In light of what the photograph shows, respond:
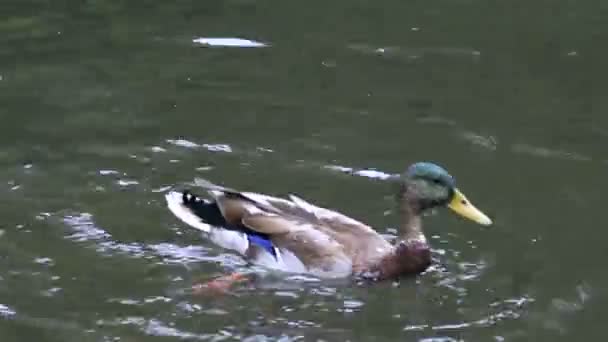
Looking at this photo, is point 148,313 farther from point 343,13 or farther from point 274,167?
point 343,13

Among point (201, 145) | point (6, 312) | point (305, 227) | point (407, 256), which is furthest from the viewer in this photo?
point (201, 145)

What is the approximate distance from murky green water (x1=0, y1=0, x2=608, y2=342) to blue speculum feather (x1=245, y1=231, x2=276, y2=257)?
0.27 metres

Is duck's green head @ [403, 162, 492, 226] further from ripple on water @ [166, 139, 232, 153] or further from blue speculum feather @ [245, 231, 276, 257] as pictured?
ripple on water @ [166, 139, 232, 153]

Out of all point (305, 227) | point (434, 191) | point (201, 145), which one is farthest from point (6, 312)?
point (201, 145)

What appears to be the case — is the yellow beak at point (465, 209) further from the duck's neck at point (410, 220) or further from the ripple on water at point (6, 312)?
the ripple on water at point (6, 312)

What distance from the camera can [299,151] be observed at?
1124 cm

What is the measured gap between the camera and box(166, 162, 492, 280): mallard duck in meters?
9.12

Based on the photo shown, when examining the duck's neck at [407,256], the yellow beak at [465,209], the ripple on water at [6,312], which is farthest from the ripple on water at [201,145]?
the ripple on water at [6,312]

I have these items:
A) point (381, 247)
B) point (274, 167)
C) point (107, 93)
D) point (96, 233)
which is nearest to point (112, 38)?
point (107, 93)

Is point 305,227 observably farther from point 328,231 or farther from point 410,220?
point 410,220

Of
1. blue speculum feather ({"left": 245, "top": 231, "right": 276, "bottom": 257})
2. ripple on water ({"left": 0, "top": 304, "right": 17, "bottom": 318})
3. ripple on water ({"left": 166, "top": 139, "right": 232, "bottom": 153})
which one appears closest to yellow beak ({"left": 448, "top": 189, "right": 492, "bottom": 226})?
blue speculum feather ({"left": 245, "top": 231, "right": 276, "bottom": 257})

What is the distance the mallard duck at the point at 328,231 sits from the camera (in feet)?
29.9

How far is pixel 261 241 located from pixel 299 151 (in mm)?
2103

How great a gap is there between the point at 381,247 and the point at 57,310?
237 centimetres
